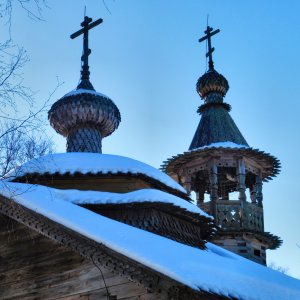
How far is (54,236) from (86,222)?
1.76 feet

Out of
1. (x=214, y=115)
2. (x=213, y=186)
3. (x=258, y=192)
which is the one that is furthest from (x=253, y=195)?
(x=214, y=115)

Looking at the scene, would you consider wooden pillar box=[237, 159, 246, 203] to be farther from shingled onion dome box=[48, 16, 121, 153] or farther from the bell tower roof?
shingled onion dome box=[48, 16, 121, 153]

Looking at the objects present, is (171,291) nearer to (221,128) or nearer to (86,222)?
(86,222)

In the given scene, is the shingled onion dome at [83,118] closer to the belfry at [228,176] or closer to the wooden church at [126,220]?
the wooden church at [126,220]

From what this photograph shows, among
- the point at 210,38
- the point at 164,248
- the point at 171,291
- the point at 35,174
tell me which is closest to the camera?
the point at 171,291

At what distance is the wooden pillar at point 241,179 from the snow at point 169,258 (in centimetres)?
853

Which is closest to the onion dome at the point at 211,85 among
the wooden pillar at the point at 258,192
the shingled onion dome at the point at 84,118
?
the wooden pillar at the point at 258,192

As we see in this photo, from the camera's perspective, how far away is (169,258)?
6.97m

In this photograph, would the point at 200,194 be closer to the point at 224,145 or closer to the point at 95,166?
the point at 224,145

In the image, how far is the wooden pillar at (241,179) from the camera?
17250 mm

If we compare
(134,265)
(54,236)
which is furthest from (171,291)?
(54,236)

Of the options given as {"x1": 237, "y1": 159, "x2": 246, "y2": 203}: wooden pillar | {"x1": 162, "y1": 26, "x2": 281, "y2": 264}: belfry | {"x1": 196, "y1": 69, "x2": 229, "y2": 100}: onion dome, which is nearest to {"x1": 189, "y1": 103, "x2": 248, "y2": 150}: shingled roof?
{"x1": 162, "y1": 26, "x2": 281, "y2": 264}: belfry

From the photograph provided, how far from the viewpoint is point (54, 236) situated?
8.00 metres

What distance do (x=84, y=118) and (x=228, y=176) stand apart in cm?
696
